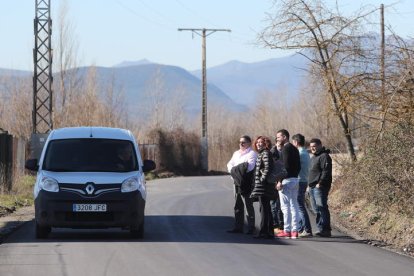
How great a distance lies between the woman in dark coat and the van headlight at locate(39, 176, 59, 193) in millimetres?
3503

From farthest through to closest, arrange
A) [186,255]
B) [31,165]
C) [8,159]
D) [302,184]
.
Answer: [8,159], [302,184], [31,165], [186,255]

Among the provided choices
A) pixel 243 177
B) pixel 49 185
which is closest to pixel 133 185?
pixel 49 185

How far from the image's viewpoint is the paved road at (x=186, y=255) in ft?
38.1

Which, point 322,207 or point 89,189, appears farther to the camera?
point 322,207

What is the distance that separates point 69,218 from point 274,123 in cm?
10363

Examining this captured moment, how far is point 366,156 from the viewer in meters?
19.4

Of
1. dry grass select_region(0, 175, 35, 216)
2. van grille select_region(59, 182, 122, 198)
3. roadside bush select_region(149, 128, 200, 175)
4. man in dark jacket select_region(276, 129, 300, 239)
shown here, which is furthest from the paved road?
roadside bush select_region(149, 128, 200, 175)

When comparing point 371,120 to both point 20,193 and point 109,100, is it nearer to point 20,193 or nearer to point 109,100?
point 20,193

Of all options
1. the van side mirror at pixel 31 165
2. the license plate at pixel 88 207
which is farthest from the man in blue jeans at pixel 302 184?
the van side mirror at pixel 31 165

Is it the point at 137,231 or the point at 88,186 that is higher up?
the point at 88,186

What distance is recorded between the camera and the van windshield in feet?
51.3

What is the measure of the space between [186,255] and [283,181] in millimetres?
3429

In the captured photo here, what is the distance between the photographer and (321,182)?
633 inches

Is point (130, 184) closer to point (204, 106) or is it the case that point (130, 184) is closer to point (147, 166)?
point (147, 166)
